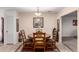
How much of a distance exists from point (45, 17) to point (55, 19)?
798 millimetres

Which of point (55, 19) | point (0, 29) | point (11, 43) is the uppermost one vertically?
point (55, 19)

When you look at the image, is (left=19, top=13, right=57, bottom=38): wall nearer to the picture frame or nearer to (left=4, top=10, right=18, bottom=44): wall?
the picture frame

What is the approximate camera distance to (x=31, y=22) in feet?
38.0

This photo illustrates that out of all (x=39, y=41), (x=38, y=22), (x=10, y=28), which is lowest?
(x=39, y=41)

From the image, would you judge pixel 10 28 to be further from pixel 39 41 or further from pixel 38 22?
pixel 39 41

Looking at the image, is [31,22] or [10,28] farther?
[31,22]

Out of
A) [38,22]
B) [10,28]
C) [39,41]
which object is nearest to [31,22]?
[38,22]

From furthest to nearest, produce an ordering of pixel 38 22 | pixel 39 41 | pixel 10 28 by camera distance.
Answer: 1. pixel 38 22
2. pixel 10 28
3. pixel 39 41

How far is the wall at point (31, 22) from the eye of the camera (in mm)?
11547

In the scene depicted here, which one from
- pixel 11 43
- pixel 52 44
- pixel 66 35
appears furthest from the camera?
pixel 66 35
